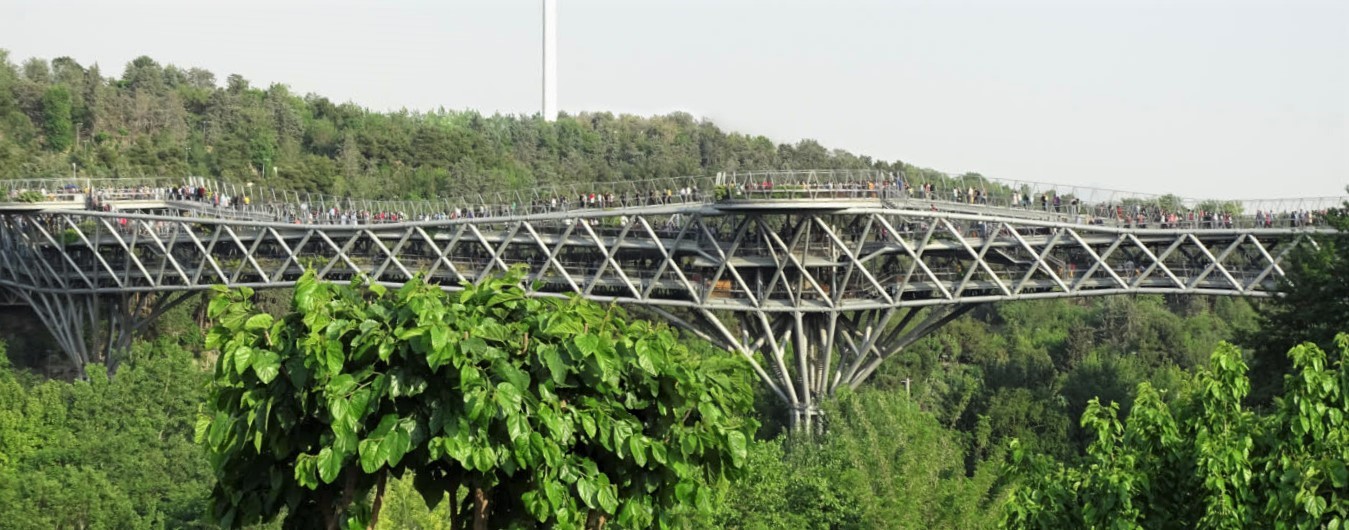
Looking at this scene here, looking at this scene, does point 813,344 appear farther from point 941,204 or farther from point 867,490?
point 867,490

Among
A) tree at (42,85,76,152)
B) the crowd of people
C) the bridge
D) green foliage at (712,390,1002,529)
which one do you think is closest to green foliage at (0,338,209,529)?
the bridge

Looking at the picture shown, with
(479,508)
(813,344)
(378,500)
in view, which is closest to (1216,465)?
(479,508)

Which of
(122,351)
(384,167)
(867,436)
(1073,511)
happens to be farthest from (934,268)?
(384,167)

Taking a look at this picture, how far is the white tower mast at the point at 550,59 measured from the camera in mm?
116000

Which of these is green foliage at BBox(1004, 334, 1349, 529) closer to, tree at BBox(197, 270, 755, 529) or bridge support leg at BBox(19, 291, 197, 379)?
tree at BBox(197, 270, 755, 529)

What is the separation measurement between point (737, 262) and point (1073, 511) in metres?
38.0

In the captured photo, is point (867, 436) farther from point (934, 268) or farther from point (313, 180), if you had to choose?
point (313, 180)

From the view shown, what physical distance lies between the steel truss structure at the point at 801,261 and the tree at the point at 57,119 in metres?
48.2

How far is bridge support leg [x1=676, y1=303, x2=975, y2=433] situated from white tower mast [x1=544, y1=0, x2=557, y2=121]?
58.9m

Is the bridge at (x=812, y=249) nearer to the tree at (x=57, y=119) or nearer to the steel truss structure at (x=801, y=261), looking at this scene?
the steel truss structure at (x=801, y=261)

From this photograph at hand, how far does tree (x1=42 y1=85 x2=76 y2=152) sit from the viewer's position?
112188 millimetres

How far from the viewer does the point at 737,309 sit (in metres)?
56.9

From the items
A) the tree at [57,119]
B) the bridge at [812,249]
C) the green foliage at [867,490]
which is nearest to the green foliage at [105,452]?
the bridge at [812,249]

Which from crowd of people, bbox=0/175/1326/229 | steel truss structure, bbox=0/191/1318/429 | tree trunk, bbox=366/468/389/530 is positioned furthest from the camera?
steel truss structure, bbox=0/191/1318/429
